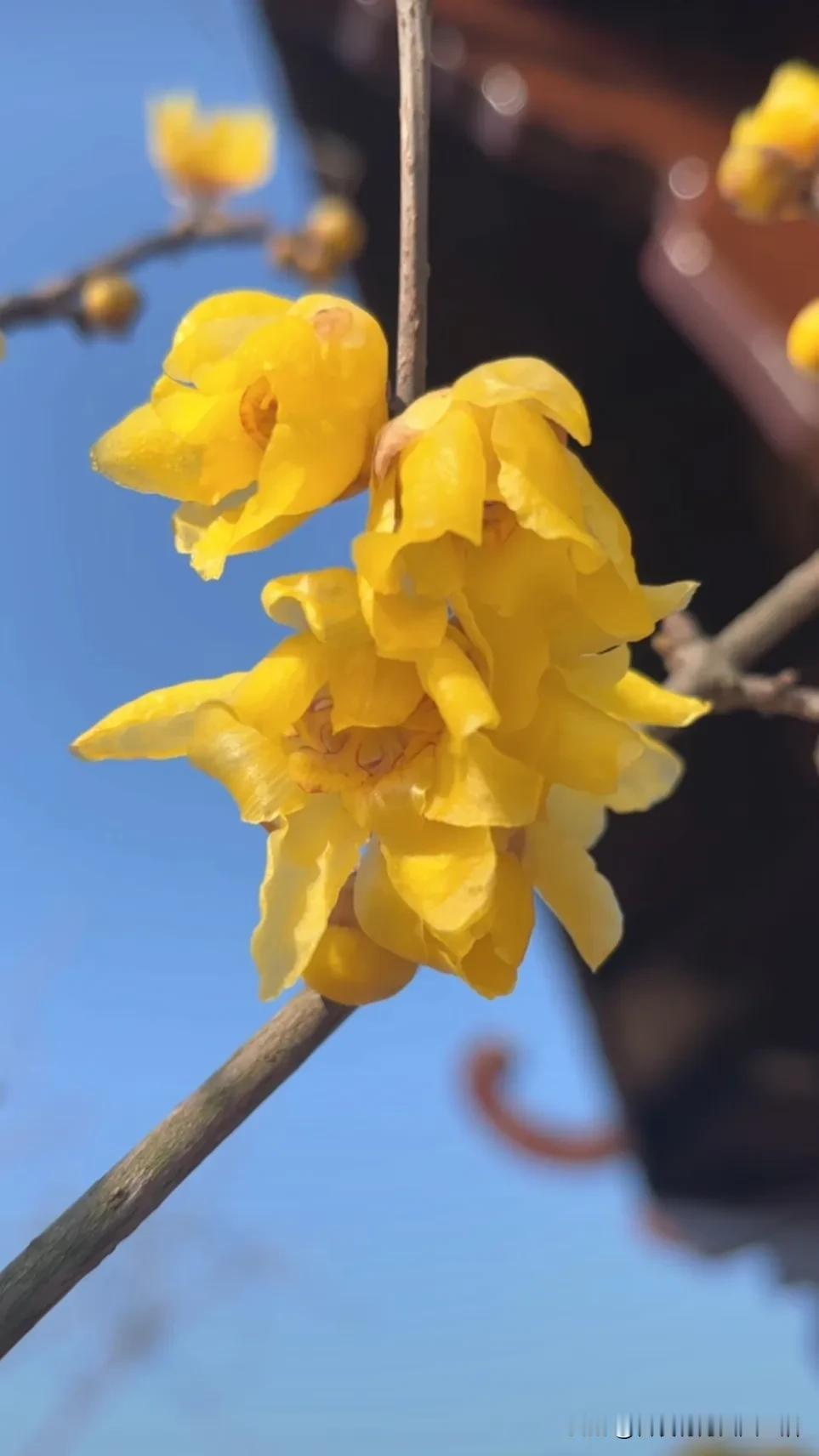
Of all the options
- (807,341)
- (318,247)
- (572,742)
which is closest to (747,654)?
(807,341)

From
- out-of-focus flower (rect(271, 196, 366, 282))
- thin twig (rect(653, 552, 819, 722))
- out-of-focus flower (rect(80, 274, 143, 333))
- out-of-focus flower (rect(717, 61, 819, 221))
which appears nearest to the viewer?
thin twig (rect(653, 552, 819, 722))

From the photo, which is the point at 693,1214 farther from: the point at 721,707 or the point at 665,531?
the point at 721,707

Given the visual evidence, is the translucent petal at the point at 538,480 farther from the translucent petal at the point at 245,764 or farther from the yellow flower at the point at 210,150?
the yellow flower at the point at 210,150

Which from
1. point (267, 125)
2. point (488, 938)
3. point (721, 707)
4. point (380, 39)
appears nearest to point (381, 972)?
point (488, 938)

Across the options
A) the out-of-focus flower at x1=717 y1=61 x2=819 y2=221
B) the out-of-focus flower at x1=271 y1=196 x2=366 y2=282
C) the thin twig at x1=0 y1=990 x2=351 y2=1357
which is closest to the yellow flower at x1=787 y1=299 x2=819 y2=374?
the out-of-focus flower at x1=717 y1=61 x2=819 y2=221

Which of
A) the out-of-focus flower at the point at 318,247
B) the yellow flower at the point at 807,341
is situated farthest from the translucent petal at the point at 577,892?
the out-of-focus flower at the point at 318,247

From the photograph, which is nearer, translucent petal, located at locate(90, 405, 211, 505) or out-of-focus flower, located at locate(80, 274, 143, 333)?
translucent petal, located at locate(90, 405, 211, 505)

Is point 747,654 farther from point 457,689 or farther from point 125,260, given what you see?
point 125,260

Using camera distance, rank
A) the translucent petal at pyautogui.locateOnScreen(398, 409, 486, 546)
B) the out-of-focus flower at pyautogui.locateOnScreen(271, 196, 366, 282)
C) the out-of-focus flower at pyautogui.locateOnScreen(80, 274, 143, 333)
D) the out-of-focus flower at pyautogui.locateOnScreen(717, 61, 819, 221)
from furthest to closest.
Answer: the out-of-focus flower at pyautogui.locateOnScreen(271, 196, 366, 282), the out-of-focus flower at pyautogui.locateOnScreen(80, 274, 143, 333), the out-of-focus flower at pyautogui.locateOnScreen(717, 61, 819, 221), the translucent petal at pyautogui.locateOnScreen(398, 409, 486, 546)

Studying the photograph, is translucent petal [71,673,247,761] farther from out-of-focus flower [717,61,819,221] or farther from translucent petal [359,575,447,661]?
out-of-focus flower [717,61,819,221]
